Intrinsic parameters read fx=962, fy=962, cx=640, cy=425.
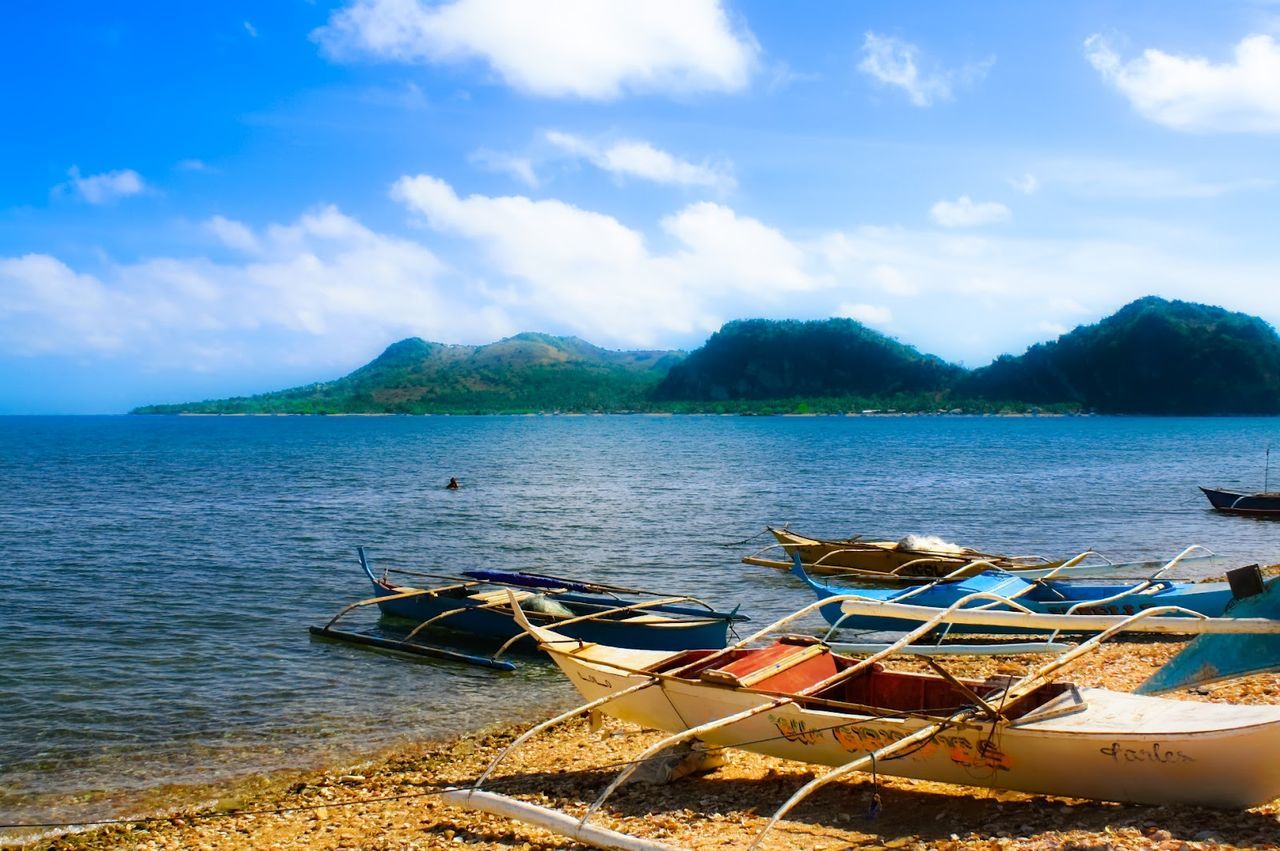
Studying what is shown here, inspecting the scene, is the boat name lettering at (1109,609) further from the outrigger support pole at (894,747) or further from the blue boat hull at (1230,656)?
the outrigger support pole at (894,747)

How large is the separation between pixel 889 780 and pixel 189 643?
16575 millimetres

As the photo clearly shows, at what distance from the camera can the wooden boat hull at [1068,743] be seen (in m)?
8.60

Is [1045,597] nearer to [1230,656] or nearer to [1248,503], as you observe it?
[1230,656]

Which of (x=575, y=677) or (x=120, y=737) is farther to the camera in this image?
(x=120, y=737)

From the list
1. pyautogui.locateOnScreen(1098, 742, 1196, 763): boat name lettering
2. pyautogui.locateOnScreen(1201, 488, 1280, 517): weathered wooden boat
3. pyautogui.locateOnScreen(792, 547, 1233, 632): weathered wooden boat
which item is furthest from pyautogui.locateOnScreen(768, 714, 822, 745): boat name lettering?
pyautogui.locateOnScreen(1201, 488, 1280, 517): weathered wooden boat

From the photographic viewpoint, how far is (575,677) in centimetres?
1280

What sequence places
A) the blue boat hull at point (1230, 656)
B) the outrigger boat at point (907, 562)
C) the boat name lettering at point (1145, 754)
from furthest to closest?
the outrigger boat at point (907, 562) → the blue boat hull at point (1230, 656) → the boat name lettering at point (1145, 754)

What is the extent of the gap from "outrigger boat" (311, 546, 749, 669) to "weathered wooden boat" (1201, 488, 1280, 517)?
36.2m

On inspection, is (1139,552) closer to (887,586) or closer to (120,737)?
(887,586)

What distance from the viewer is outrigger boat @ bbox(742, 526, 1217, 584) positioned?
83.0 ft

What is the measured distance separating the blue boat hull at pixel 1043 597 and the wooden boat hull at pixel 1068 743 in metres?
8.96

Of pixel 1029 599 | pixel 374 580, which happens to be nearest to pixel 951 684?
pixel 1029 599

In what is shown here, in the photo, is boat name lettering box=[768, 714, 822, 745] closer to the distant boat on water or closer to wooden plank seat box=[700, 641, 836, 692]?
wooden plank seat box=[700, 641, 836, 692]

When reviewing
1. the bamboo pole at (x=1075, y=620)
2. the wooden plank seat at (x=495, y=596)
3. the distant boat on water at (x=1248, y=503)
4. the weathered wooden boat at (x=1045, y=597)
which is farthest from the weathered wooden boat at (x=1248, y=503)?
the wooden plank seat at (x=495, y=596)
